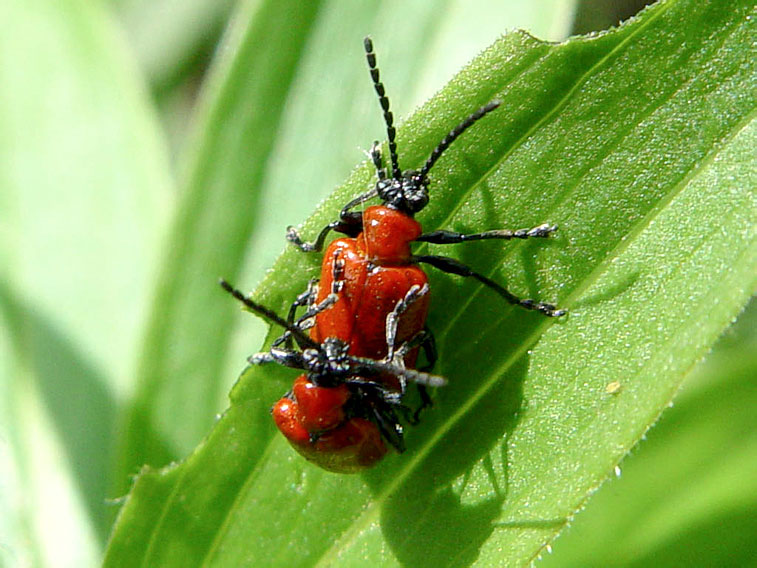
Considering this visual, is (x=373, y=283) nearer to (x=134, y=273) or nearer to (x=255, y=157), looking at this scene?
(x=255, y=157)

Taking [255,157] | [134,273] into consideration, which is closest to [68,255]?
[134,273]

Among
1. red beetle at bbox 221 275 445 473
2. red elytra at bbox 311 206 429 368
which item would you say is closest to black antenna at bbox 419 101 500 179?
red elytra at bbox 311 206 429 368

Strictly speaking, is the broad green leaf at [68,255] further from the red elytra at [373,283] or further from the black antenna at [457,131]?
the black antenna at [457,131]

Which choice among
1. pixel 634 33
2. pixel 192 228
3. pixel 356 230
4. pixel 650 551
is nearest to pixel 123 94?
pixel 192 228

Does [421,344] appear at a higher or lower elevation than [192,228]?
lower

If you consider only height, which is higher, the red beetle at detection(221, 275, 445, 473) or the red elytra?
the red elytra

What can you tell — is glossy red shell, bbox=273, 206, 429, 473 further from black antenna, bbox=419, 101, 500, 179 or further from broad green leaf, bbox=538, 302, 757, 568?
broad green leaf, bbox=538, 302, 757, 568

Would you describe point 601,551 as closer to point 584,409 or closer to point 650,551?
point 650,551
